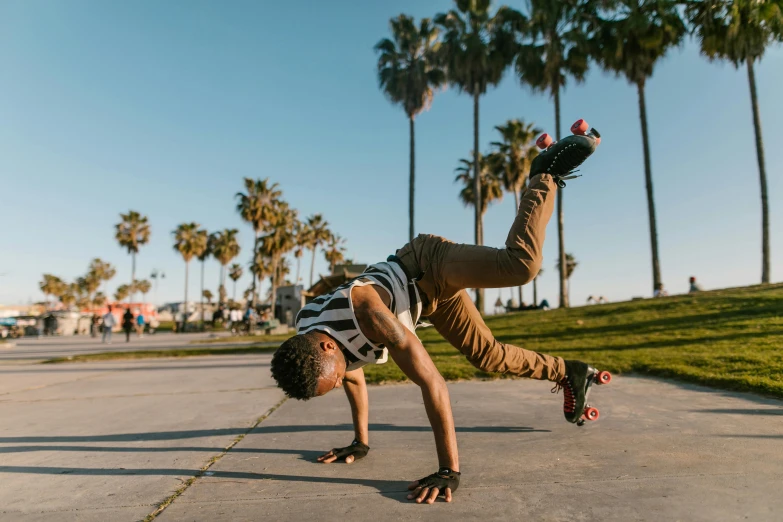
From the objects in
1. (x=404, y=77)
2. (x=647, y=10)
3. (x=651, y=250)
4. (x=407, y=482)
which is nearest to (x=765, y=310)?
(x=651, y=250)

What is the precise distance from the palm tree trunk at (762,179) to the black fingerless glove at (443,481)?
787 inches

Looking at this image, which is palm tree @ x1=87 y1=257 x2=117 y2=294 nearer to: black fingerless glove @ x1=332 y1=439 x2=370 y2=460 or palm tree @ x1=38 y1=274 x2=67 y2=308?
palm tree @ x1=38 y1=274 x2=67 y2=308

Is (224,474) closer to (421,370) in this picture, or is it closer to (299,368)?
(299,368)

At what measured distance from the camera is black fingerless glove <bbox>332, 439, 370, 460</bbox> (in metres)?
2.80

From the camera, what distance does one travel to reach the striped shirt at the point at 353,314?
2.31 m

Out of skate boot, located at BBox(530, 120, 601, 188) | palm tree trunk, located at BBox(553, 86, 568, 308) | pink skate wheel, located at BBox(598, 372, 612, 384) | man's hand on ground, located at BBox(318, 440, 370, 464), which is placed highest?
palm tree trunk, located at BBox(553, 86, 568, 308)

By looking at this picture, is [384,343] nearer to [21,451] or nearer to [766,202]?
[21,451]

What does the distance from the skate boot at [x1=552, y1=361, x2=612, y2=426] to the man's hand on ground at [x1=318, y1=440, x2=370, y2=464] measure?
4.40 feet

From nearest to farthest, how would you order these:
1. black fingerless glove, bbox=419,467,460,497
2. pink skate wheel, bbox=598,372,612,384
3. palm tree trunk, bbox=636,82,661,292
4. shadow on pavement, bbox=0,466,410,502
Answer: black fingerless glove, bbox=419,467,460,497, shadow on pavement, bbox=0,466,410,502, pink skate wheel, bbox=598,372,612,384, palm tree trunk, bbox=636,82,661,292

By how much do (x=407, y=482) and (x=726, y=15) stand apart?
873 inches

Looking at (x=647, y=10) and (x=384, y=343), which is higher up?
(x=647, y=10)

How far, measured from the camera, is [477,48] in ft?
78.8

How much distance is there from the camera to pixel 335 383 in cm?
225

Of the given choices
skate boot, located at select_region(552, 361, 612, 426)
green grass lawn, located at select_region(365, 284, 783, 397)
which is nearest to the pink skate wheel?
skate boot, located at select_region(552, 361, 612, 426)
